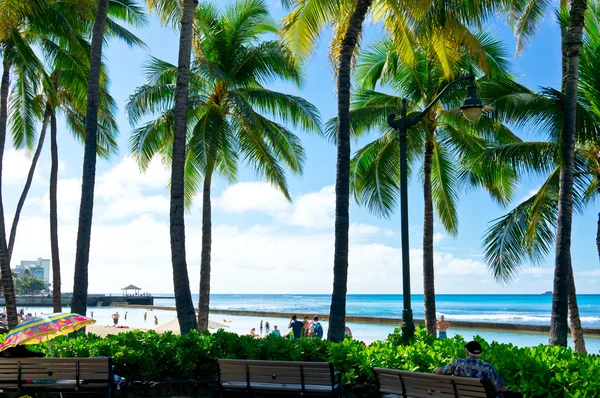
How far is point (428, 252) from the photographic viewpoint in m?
21.0

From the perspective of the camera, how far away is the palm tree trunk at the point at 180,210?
12.8 m

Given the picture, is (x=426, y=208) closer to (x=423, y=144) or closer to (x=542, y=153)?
(x=423, y=144)

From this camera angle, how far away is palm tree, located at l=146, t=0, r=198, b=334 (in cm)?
1277

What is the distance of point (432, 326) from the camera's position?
2075cm

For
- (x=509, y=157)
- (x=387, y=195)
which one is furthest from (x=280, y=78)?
(x=509, y=157)

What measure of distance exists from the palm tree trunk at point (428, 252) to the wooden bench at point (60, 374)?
13.5m

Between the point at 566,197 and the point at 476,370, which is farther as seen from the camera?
the point at 566,197

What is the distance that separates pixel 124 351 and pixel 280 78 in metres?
14.4

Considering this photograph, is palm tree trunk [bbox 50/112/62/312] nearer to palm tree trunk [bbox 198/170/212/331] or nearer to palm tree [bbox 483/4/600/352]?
palm tree trunk [bbox 198/170/212/331]

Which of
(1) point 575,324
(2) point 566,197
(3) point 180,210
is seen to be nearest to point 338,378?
(3) point 180,210

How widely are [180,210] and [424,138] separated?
11.5 metres

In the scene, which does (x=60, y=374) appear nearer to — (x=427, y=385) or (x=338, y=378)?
(x=338, y=378)

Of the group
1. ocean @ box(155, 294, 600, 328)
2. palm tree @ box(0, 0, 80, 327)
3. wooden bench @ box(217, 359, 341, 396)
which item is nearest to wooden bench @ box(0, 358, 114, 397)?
wooden bench @ box(217, 359, 341, 396)

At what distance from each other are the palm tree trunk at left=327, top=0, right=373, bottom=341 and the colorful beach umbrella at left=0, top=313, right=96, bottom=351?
15.2 ft
